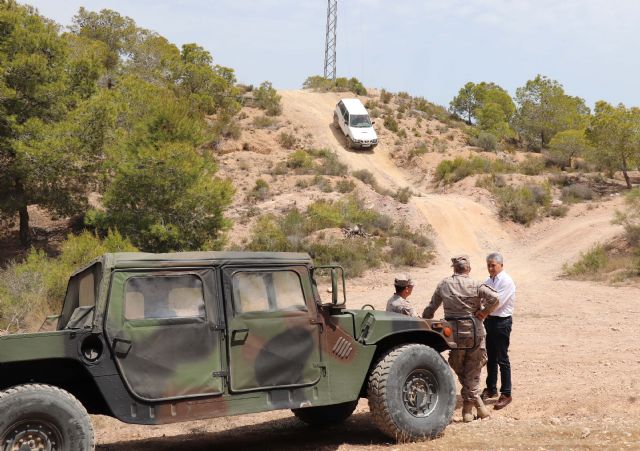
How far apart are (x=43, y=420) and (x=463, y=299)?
4.48 m

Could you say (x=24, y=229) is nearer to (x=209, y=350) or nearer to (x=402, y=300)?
(x=402, y=300)

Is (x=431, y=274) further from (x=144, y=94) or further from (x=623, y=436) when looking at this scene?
(x=623, y=436)

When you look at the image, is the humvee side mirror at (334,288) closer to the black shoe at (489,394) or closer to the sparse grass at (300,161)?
the black shoe at (489,394)

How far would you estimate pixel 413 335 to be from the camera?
756 centimetres

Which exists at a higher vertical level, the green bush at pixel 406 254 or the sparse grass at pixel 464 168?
the sparse grass at pixel 464 168

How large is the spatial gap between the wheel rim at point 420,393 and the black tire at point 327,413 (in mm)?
1096

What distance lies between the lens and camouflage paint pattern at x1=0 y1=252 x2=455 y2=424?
593 centimetres

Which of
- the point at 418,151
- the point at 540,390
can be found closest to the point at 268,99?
the point at 418,151

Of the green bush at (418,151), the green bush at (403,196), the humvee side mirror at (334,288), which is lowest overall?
the humvee side mirror at (334,288)

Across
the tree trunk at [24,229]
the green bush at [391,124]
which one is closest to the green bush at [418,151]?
the green bush at [391,124]

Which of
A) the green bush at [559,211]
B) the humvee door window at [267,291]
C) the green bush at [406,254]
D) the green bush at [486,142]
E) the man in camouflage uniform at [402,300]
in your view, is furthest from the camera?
the green bush at [486,142]

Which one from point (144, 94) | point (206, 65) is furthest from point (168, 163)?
point (206, 65)

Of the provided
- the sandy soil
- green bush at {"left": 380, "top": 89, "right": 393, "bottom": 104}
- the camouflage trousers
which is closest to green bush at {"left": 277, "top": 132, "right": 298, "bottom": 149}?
green bush at {"left": 380, "top": 89, "right": 393, "bottom": 104}

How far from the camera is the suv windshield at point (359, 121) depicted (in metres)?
46.6
